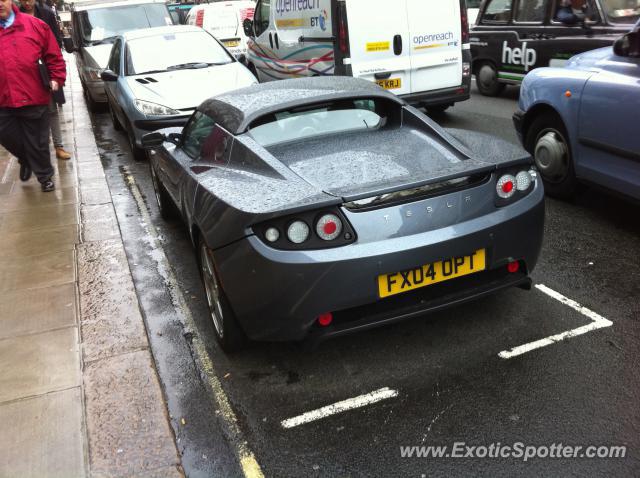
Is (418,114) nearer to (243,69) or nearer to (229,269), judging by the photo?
(229,269)

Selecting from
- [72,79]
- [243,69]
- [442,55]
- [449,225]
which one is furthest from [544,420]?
[72,79]

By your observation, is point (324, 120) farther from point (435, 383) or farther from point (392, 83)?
point (392, 83)

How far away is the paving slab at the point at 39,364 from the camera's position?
3.33 metres

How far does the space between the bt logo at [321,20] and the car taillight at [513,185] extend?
565cm

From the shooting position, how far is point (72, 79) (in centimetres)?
1931

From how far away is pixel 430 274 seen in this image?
3020 mm

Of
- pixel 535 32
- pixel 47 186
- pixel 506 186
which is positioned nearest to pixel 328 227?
pixel 506 186

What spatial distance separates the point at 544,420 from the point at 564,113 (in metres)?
3.14

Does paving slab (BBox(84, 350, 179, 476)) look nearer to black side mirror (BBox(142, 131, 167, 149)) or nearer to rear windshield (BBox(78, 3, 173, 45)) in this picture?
black side mirror (BBox(142, 131, 167, 149))

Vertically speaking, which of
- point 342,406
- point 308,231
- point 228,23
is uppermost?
point 228,23

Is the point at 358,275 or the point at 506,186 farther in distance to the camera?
the point at 506,186

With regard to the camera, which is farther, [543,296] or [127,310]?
[127,310]

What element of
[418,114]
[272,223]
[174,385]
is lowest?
[174,385]

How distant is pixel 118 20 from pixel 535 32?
8.35m
